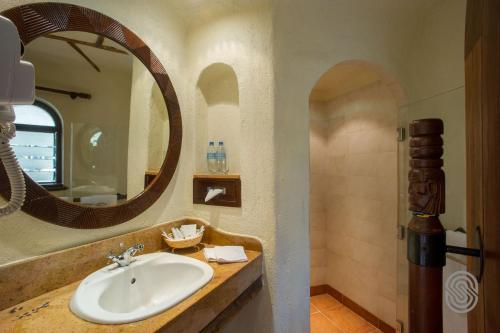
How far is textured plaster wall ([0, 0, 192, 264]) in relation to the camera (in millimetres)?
750

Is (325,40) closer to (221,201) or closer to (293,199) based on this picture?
(293,199)

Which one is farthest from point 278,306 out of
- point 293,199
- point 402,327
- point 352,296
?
point 352,296

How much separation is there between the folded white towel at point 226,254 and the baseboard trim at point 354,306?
1.57m

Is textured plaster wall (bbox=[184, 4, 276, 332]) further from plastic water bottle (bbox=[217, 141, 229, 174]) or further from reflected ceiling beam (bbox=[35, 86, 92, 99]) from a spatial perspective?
reflected ceiling beam (bbox=[35, 86, 92, 99])

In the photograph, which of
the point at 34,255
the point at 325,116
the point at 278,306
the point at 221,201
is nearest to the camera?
the point at 34,255

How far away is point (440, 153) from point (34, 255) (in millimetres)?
1244

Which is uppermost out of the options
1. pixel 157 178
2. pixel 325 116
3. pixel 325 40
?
pixel 325 40

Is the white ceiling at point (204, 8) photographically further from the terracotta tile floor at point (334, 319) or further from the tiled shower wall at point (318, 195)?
the terracotta tile floor at point (334, 319)

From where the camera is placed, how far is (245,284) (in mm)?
999

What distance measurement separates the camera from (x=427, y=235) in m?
0.34

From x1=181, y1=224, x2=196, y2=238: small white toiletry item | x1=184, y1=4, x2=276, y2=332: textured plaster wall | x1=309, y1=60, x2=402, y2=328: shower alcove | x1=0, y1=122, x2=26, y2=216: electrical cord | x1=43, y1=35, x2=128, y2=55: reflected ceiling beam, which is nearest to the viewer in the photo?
x1=0, y1=122, x2=26, y2=216: electrical cord

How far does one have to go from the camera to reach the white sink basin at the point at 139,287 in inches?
25.9

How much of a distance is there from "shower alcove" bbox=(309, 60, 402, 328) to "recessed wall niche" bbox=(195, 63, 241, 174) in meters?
0.79

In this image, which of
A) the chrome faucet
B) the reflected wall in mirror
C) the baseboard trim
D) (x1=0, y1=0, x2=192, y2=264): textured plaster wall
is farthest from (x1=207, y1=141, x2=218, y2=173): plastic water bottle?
the baseboard trim
